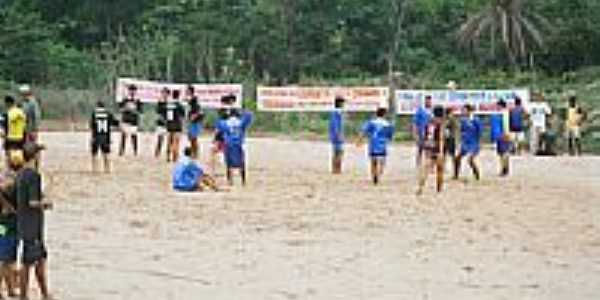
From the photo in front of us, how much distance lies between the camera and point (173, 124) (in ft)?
92.0

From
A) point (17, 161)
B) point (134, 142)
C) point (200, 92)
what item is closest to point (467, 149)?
point (134, 142)

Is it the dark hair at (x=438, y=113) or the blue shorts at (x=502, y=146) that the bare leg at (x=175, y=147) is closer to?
the blue shorts at (x=502, y=146)

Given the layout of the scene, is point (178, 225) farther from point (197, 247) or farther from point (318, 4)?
point (318, 4)

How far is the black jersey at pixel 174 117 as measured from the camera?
2802cm

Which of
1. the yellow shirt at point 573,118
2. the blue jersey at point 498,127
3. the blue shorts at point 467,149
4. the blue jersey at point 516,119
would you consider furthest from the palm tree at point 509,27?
the blue shorts at point 467,149

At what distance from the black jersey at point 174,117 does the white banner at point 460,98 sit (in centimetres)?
1327

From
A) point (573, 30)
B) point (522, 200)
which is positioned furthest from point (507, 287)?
point (573, 30)

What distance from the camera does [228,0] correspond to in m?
65.7

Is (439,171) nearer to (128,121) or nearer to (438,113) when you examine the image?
(438,113)

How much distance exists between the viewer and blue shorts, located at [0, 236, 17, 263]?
11828 mm

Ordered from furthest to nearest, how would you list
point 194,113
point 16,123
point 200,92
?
point 200,92, point 194,113, point 16,123

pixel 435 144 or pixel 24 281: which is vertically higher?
pixel 435 144

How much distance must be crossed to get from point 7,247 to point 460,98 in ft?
100

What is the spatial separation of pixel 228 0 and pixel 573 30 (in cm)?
1617
